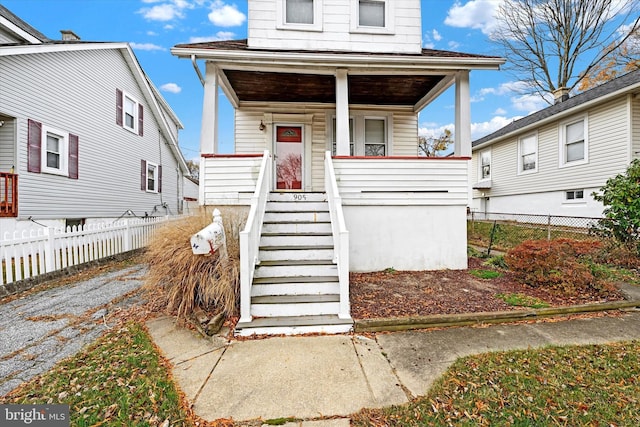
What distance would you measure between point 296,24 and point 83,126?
26.4 feet

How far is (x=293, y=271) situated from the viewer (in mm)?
4215

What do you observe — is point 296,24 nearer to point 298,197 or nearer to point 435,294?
point 298,197

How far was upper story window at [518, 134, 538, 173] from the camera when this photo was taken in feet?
42.8

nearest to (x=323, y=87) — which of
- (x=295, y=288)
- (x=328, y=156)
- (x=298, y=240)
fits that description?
(x=328, y=156)

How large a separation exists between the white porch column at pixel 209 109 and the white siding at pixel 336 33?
5.18 ft

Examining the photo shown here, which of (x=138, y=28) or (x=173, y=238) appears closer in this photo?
(x=173, y=238)

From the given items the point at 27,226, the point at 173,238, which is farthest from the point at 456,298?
the point at 27,226

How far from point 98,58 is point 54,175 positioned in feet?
15.5

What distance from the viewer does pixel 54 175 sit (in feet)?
28.2

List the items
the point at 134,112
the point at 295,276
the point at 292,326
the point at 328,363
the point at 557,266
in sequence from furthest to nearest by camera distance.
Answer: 1. the point at 134,112
2. the point at 557,266
3. the point at 295,276
4. the point at 292,326
5. the point at 328,363

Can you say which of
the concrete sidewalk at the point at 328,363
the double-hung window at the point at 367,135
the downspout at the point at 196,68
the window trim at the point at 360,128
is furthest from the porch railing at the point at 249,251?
the double-hung window at the point at 367,135

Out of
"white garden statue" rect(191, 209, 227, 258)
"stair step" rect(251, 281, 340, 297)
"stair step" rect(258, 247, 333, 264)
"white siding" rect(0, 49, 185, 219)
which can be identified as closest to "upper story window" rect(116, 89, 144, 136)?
"white siding" rect(0, 49, 185, 219)

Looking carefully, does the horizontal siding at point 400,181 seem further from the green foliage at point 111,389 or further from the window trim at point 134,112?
the window trim at point 134,112

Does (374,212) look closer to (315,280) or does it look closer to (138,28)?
(315,280)
